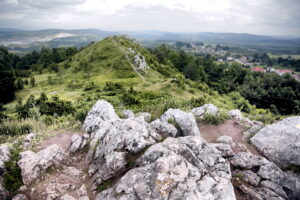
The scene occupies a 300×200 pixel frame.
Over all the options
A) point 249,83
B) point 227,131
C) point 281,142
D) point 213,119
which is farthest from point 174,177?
point 249,83

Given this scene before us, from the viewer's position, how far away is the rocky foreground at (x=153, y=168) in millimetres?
6496

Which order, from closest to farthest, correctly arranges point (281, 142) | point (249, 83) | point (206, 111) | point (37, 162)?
point (37, 162)
point (281, 142)
point (206, 111)
point (249, 83)

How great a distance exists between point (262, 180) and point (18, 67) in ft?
383

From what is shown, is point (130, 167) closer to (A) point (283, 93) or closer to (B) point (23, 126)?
(B) point (23, 126)

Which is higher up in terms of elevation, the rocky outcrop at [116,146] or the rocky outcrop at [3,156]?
the rocky outcrop at [116,146]

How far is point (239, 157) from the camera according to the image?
923 cm

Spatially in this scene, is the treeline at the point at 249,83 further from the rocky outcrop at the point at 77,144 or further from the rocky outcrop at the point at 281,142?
the rocky outcrop at the point at 77,144

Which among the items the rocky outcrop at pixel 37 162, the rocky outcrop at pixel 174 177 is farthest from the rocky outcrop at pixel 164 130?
the rocky outcrop at pixel 37 162

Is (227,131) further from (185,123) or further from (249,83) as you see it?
(249,83)

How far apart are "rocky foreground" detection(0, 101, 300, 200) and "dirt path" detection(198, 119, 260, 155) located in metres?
1.27

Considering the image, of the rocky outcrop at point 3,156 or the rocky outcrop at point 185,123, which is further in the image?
the rocky outcrop at point 185,123

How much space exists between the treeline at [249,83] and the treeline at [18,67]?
52376 mm

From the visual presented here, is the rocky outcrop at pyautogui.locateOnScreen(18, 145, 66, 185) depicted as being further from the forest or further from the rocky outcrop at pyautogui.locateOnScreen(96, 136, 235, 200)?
the forest

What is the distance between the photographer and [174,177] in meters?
6.48
